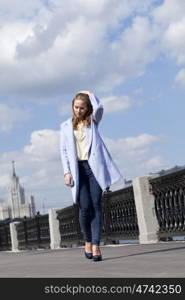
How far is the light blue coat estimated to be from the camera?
22.2 ft

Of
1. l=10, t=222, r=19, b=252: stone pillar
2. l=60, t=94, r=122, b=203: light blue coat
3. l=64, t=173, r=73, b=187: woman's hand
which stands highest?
l=10, t=222, r=19, b=252: stone pillar

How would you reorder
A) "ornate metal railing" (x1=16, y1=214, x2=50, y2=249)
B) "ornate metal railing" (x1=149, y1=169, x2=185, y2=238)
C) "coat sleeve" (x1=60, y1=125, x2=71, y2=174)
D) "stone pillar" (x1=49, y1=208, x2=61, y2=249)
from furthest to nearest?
"ornate metal railing" (x1=16, y1=214, x2=50, y2=249)
"stone pillar" (x1=49, y1=208, x2=61, y2=249)
"ornate metal railing" (x1=149, y1=169, x2=185, y2=238)
"coat sleeve" (x1=60, y1=125, x2=71, y2=174)

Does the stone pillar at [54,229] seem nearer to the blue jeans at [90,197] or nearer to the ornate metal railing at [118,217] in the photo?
the ornate metal railing at [118,217]

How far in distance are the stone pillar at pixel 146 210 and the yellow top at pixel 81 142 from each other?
16.5ft

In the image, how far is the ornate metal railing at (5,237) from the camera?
86.0ft

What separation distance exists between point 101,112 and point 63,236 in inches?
467

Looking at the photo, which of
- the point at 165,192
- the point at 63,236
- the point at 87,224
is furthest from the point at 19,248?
the point at 87,224

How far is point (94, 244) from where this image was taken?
272 inches

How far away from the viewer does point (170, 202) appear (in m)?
11.3

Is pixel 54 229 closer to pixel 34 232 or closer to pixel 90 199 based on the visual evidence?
pixel 34 232

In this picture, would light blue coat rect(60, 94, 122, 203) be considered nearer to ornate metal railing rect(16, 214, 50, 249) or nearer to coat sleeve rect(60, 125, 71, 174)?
coat sleeve rect(60, 125, 71, 174)

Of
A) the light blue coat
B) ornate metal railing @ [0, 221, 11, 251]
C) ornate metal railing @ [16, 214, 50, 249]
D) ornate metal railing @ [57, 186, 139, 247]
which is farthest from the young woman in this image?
ornate metal railing @ [0, 221, 11, 251]

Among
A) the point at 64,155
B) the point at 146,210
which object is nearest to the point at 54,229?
the point at 146,210

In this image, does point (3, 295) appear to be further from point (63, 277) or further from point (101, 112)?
point (101, 112)
